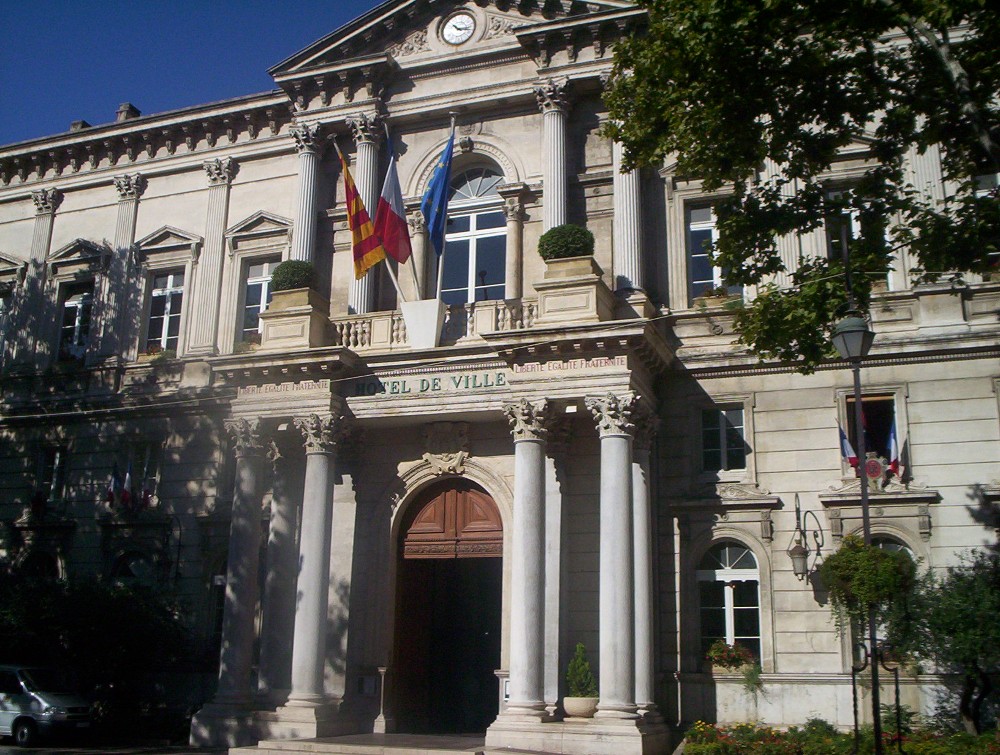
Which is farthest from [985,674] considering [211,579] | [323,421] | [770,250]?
[211,579]

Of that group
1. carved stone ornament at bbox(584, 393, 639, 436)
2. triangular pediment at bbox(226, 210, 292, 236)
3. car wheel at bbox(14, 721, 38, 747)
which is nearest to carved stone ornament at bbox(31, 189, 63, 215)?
triangular pediment at bbox(226, 210, 292, 236)

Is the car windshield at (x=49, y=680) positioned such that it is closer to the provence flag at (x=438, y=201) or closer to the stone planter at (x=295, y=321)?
the stone planter at (x=295, y=321)

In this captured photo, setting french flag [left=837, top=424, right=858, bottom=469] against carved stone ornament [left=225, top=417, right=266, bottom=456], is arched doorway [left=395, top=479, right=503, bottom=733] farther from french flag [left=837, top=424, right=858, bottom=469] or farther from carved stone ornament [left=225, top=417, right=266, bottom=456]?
french flag [left=837, top=424, right=858, bottom=469]

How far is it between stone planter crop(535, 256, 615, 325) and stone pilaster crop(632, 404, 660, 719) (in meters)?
2.09

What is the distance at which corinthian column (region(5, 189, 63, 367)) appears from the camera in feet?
94.5

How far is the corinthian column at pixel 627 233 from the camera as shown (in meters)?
21.7

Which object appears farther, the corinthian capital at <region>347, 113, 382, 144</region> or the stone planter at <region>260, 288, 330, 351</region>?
the corinthian capital at <region>347, 113, 382, 144</region>

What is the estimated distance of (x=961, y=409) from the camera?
765 inches

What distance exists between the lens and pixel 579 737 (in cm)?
1759

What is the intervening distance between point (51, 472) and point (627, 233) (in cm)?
1659

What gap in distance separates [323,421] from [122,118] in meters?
14.4

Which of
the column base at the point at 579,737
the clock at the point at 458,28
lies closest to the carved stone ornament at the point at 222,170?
the clock at the point at 458,28

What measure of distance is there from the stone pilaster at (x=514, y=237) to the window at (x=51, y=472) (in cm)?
1315

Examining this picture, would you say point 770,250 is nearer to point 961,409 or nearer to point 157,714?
point 961,409
